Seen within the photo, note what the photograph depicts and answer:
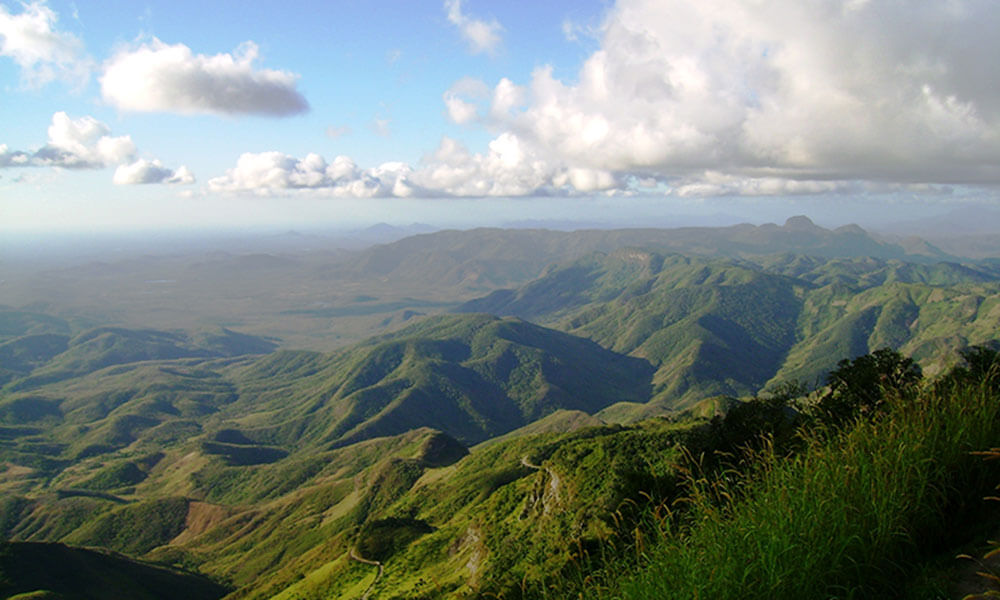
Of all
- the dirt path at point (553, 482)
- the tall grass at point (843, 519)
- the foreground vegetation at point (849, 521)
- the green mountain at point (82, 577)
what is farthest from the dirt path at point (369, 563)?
the tall grass at point (843, 519)

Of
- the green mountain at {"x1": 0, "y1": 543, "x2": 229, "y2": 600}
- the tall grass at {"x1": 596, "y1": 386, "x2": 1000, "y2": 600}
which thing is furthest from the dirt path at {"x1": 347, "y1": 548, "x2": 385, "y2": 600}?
the tall grass at {"x1": 596, "y1": 386, "x2": 1000, "y2": 600}

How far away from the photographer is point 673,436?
58.7 m

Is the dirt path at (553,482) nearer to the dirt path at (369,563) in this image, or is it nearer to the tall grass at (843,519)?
the dirt path at (369,563)

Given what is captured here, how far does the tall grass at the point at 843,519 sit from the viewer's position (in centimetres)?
530

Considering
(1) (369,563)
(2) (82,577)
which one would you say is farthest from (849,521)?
(2) (82,577)

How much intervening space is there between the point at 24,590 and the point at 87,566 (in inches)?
406

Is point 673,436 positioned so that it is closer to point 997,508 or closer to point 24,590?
point 997,508

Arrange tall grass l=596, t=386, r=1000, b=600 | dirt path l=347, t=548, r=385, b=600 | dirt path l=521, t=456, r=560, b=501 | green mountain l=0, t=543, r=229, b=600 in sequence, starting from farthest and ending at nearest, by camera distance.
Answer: green mountain l=0, t=543, r=229, b=600
dirt path l=347, t=548, r=385, b=600
dirt path l=521, t=456, r=560, b=501
tall grass l=596, t=386, r=1000, b=600

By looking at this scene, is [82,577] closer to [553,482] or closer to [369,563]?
[369,563]

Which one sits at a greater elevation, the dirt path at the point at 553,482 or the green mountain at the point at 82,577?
the dirt path at the point at 553,482

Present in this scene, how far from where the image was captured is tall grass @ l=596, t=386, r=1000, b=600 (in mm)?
5297

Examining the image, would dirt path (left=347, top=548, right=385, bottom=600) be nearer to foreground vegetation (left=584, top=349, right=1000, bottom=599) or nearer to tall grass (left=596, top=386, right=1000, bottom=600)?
foreground vegetation (left=584, top=349, right=1000, bottom=599)

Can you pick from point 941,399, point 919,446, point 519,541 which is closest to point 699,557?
point 919,446

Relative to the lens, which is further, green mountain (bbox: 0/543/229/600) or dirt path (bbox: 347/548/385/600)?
green mountain (bbox: 0/543/229/600)
